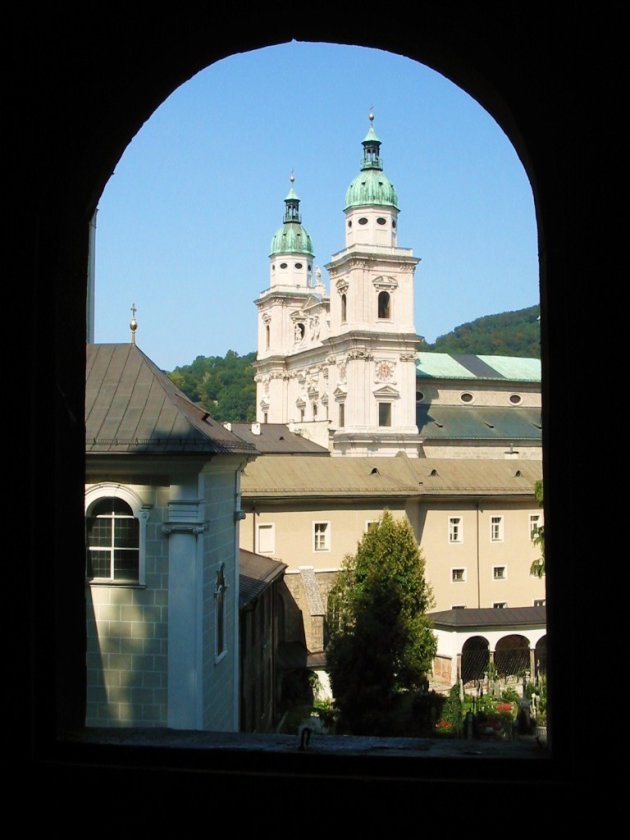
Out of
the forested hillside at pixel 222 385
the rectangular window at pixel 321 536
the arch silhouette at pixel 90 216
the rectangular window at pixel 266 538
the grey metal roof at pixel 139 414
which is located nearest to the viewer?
the arch silhouette at pixel 90 216

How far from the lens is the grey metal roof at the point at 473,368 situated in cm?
6714

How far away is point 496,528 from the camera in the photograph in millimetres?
35438

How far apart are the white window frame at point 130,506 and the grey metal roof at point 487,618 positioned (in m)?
18.9

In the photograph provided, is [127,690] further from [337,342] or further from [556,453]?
[337,342]

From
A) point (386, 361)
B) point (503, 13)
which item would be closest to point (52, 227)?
point (503, 13)

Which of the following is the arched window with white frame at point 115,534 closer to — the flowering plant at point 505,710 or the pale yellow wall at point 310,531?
the flowering plant at point 505,710

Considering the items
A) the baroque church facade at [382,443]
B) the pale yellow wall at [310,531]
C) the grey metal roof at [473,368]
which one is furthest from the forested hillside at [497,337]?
the pale yellow wall at [310,531]

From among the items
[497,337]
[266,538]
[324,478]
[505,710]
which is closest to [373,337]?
[324,478]

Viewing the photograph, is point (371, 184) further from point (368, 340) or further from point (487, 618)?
point (487, 618)

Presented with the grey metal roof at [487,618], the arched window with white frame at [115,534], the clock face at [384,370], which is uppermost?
the clock face at [384,370]

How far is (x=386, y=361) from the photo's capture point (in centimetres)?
5688

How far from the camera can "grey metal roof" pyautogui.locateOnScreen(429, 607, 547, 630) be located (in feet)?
94.5

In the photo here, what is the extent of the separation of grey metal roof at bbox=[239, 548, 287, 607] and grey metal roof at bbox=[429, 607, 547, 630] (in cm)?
825

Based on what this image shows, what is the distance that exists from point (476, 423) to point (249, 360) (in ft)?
205
